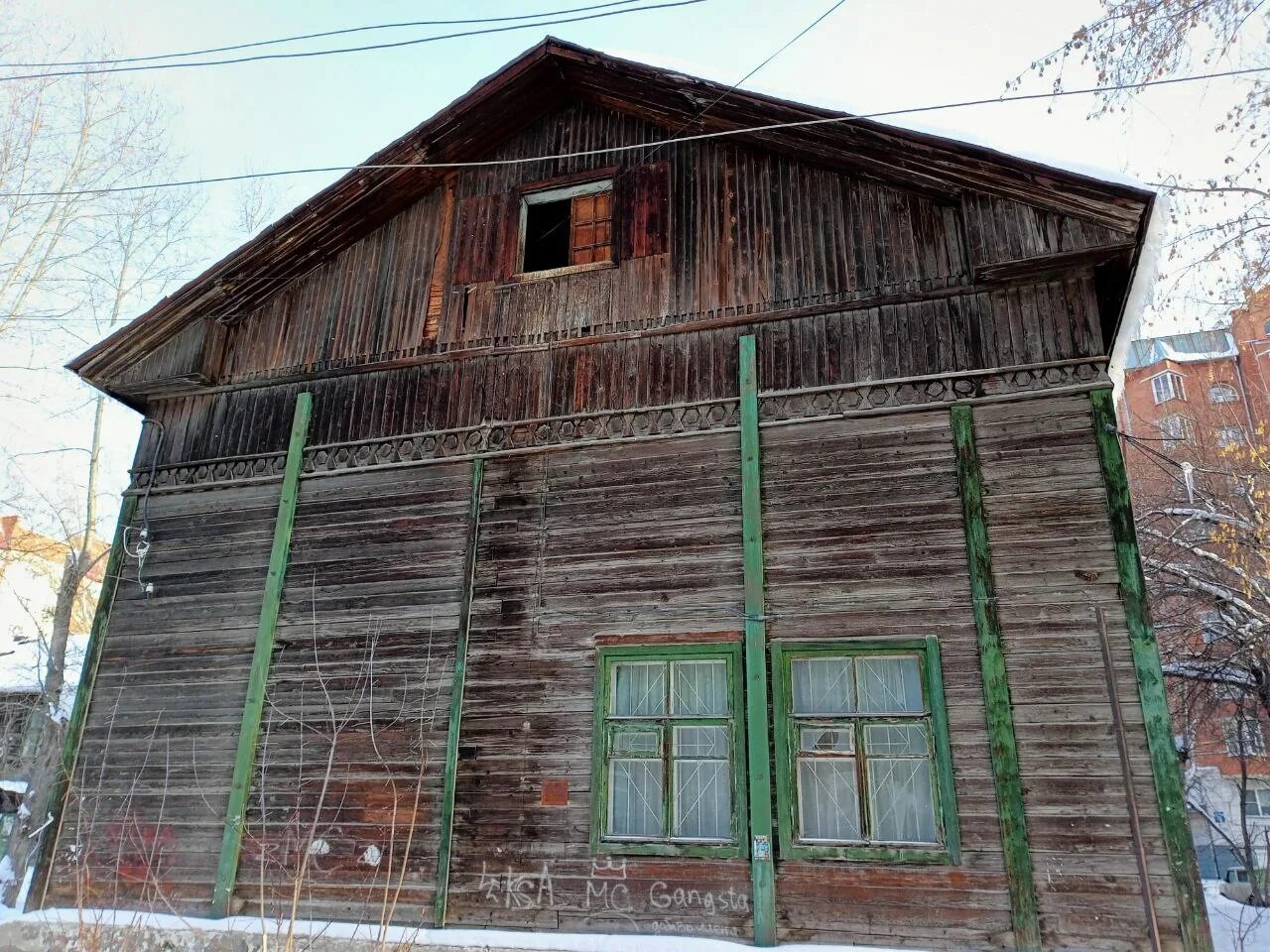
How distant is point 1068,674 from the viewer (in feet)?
21.1

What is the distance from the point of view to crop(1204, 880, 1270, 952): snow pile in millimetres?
9835

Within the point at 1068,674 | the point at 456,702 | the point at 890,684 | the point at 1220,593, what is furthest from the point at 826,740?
the point at 1220,593

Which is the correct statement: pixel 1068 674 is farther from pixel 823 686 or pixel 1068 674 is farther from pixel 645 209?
pixel 645 209

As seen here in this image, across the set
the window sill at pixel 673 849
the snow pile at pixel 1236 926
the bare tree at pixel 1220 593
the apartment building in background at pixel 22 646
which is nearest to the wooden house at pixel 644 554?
the window sill at pixel 673 849

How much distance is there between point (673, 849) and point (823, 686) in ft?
5.67

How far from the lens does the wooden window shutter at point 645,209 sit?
354 inches

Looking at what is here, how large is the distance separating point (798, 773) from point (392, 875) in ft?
11.6

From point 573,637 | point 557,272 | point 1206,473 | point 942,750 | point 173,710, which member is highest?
point 1206,473

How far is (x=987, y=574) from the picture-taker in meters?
6.86

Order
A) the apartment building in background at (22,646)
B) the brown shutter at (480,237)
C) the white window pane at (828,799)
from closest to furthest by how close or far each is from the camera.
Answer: the white window pane at (828,799), the brown shutter at (480,237), the apartment building in background at (22,646)

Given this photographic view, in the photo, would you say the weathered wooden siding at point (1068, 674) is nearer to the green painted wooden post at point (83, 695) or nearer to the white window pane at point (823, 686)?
the white window pane at point (823, 686)

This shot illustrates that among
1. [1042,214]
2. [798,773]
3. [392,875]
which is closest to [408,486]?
[392,875]

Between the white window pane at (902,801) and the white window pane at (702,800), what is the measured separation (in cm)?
113

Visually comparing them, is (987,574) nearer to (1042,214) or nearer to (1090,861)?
(1090,861)
